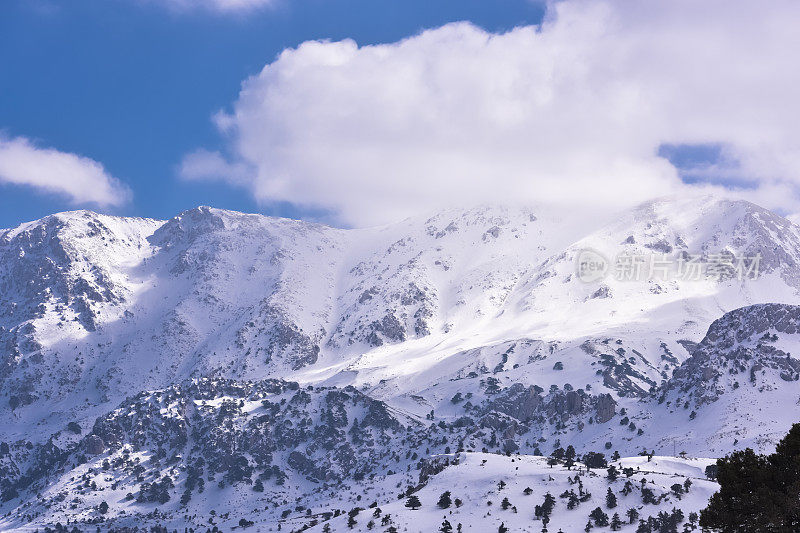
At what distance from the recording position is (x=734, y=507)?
123m

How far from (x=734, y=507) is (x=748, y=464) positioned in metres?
6.49

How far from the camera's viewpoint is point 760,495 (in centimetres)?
12100

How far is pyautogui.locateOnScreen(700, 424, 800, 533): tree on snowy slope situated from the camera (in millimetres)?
119062

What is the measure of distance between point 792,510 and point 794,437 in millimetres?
10048

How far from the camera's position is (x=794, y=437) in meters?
123

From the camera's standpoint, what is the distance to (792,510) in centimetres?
11888

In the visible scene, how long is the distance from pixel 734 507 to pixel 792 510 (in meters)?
7.53

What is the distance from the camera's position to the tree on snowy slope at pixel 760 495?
119062mm

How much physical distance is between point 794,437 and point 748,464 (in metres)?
7.31

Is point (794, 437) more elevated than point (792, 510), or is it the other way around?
point (794, 437)

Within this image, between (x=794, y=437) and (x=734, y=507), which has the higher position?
(x=794, y=437)

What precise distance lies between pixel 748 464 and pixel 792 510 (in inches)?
339

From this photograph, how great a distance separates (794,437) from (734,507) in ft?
41.8
